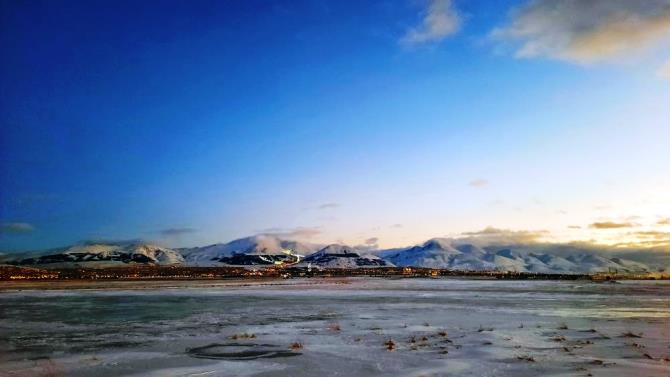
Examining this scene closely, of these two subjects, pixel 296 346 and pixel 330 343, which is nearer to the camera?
pixel 296 346

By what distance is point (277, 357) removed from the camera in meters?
15.6

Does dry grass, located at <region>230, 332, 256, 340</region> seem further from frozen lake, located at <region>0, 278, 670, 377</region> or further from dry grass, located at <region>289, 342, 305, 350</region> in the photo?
dry grass, located at <region>289, 342, 305, 350</region>

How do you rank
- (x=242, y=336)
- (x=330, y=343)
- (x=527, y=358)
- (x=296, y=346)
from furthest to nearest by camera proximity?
(x=242, y=336), (x=330, y=343), (x=296, y=346), (x=527, y=358)

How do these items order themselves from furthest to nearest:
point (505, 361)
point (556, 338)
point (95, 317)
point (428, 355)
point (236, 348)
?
point (95, 317)
point (556, 338)
point (236, 348)
point (428, 355)
point (505, 361)

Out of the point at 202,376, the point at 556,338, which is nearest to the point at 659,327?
the point at 556,338

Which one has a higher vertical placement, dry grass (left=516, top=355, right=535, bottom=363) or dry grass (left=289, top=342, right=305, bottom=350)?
dry grass (left=289, top=342, right=305, bottom=350)

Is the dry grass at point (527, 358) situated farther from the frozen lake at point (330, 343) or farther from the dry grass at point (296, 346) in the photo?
the dry grass at point (296, 346)

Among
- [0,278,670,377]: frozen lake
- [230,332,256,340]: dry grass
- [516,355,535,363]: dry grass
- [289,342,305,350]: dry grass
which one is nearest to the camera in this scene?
[0,278,670,377]: frozen lake

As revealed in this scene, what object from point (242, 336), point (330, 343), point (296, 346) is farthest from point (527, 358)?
point (242, 336)

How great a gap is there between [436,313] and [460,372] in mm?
17357

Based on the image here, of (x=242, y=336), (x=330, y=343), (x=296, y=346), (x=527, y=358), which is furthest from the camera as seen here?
(x=242, y=336)

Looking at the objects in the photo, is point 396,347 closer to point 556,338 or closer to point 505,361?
point 505,361

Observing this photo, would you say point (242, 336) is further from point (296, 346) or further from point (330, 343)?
point (330, 343)

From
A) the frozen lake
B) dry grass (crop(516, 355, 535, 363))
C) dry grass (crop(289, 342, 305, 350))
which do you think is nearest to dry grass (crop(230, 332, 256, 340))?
the frozen lake
